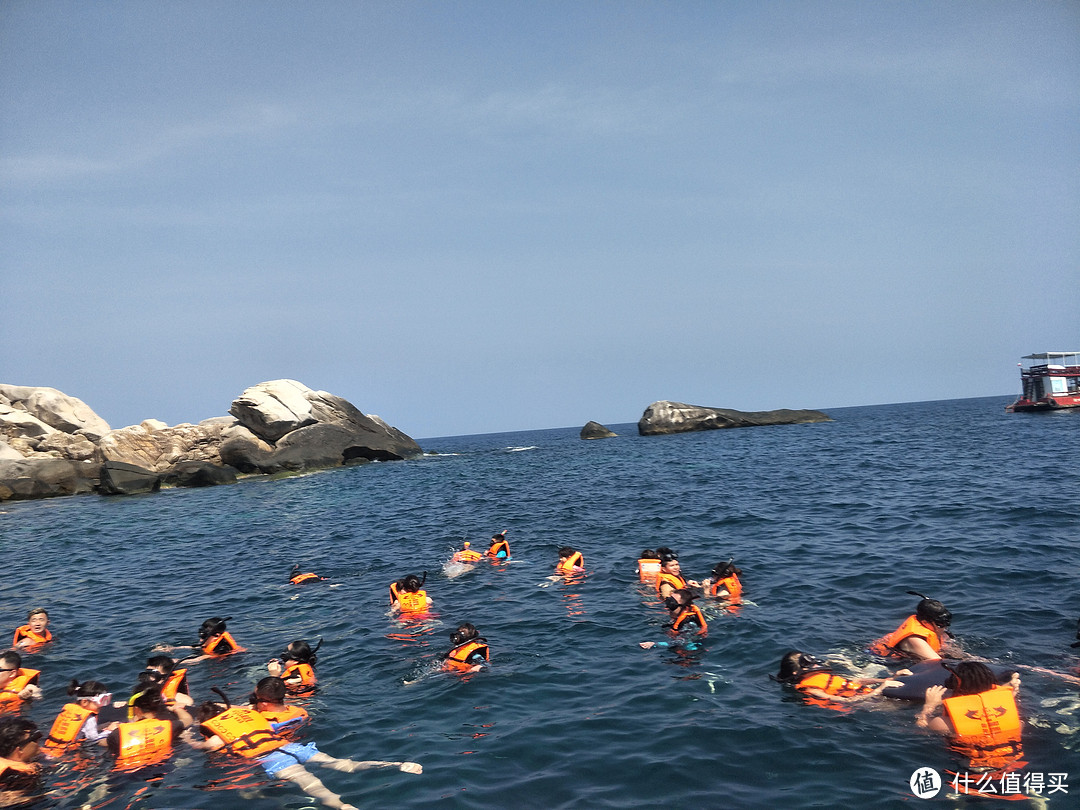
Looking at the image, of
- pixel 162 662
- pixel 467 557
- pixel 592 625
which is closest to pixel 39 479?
pixel 467 557

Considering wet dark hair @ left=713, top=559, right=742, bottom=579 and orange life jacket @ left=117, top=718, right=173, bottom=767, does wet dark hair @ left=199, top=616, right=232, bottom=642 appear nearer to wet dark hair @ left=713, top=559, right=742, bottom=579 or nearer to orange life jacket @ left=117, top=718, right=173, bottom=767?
orange life jacket @ left=117, top=718, right=173, bottom=767

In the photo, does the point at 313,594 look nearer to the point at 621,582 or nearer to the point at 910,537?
the point at 621,582

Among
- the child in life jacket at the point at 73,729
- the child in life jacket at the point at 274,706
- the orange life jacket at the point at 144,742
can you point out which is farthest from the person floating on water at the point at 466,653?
the child in life jacket at the point at 73,729

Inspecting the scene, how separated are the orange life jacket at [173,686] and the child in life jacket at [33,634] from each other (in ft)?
19.4

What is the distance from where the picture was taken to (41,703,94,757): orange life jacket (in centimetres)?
909

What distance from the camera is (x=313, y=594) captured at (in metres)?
16.8

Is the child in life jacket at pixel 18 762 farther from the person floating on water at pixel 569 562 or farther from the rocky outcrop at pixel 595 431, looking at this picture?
the rocky outcrop at pixel 595 431

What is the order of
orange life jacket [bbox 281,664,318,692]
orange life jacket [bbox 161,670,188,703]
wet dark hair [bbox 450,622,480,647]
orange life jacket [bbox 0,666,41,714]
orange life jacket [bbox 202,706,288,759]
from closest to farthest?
orange life jacket [bbox 202,706,288,759], orange life jacket [bbox 161,670,188,703], orange life jacket [bbox 281,664,318,692], orange life jacket [bbox 0,666,41,714], wet dark hair [bbox 450,622,480,647]

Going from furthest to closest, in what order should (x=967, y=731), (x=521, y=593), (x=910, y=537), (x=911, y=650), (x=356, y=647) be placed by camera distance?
(x=910, y=537)
(x=521, y=593)
(x=356, y=647)
(x=911, y=650)
(x=967, y=731)

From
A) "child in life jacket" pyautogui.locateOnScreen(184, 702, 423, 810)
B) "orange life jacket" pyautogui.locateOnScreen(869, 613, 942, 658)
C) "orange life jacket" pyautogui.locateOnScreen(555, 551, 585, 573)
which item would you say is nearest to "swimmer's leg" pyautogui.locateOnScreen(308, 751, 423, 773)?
"child in life jacket" pyautogui.locateOnScreen(184, 702, 423, 810)

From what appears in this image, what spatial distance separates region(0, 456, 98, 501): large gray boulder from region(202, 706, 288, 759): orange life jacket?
4740cm

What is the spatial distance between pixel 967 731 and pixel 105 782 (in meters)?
10.0

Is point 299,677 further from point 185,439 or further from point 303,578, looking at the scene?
point 185,439

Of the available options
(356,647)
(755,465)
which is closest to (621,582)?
(356,647)
